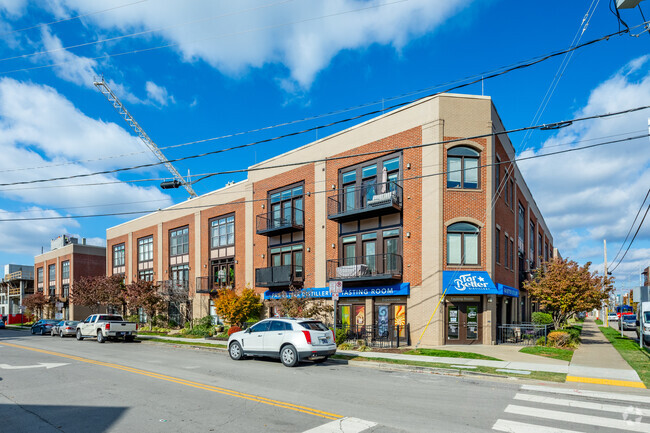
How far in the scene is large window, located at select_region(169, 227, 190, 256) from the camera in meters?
39.1

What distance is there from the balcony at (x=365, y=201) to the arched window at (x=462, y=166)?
8.48 ft

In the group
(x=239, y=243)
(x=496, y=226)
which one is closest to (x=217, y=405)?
(x=496, y=226)

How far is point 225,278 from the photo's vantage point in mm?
34281

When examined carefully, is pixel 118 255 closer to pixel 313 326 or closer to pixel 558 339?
pixel 313 326

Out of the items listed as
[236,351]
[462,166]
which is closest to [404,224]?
[462,166]

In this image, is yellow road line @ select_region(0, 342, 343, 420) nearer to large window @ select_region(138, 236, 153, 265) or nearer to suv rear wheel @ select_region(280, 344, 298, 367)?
suv rear wheel @ select_region(280, 344, 298, 367)

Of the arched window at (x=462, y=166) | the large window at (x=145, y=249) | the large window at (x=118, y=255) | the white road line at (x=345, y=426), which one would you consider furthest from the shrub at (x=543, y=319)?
the large window at (x=118, y=255)

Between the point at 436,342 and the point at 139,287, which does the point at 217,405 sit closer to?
the point at 436,342

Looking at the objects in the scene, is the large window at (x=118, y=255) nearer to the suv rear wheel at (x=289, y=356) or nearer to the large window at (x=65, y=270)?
the large window at (x=65, y=270)

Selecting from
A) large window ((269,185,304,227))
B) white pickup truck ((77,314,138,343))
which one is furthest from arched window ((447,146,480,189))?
white pickup truck ((77,314,138,343))

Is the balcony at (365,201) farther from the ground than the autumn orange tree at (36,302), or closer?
farther from the ground

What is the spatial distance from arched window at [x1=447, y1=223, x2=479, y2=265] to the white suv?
27.6 feet

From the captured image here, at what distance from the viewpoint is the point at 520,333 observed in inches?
921

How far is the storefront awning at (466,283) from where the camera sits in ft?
69.7
